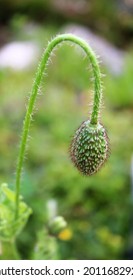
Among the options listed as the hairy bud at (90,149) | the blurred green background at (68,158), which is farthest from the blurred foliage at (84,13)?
the hairy bud at (90,149)

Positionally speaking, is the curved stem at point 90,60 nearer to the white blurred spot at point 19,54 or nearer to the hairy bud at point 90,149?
the hairy bud at point 90,149

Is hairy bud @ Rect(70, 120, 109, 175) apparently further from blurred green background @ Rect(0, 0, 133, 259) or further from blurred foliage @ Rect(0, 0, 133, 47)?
blurred foliage @ Rect(0, 0, 133, 47)

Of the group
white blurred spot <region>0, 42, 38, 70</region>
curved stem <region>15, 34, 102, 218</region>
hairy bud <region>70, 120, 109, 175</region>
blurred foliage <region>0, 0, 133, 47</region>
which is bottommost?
hairy bud <region>70, 120, 109, 175</region>

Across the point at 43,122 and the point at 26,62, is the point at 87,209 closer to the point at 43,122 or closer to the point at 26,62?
the point at 43,122

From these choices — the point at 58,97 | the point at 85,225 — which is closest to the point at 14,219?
the point at 85,225

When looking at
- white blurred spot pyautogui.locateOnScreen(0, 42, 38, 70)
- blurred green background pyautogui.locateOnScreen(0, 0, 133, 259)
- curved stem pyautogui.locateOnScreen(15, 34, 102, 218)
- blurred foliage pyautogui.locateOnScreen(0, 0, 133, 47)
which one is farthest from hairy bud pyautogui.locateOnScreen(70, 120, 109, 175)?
blurred foliage pyautogui.locateOnScreen(0, 0, 133, 47)

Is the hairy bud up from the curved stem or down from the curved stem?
down

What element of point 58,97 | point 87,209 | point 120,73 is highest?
point 120,73
